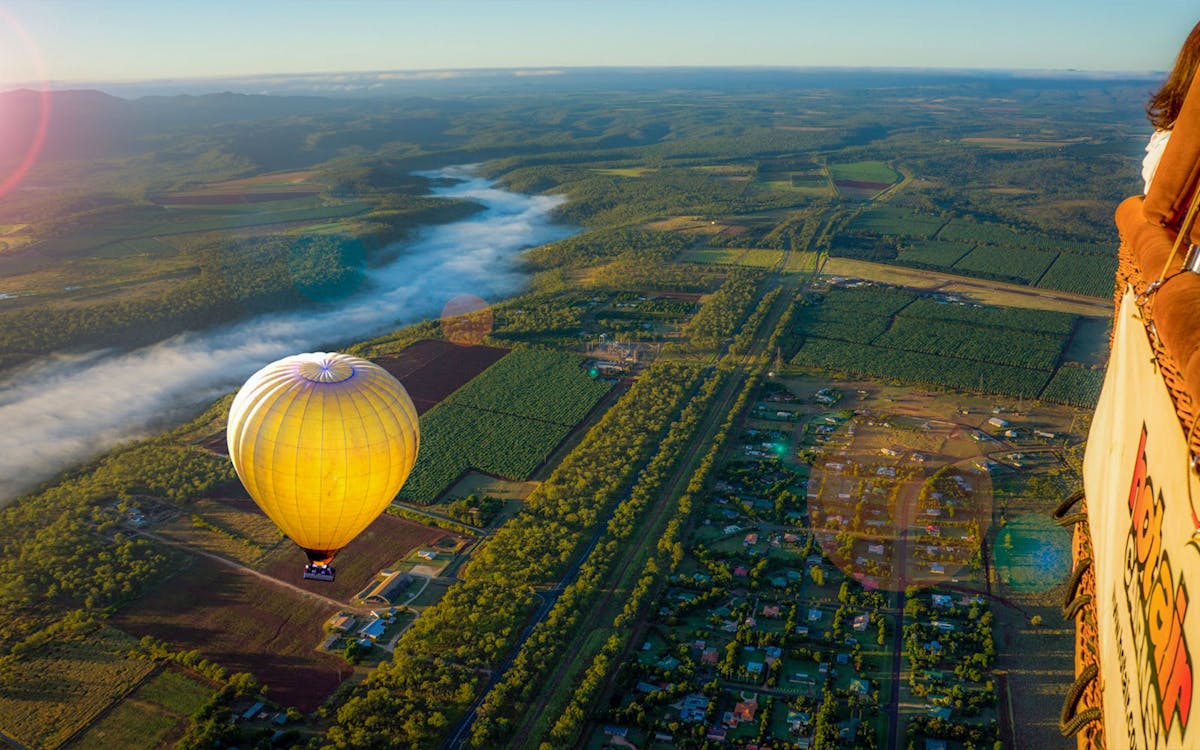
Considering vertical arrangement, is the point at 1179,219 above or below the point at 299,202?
above

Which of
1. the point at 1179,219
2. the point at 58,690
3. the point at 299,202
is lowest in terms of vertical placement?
the point at 58,690

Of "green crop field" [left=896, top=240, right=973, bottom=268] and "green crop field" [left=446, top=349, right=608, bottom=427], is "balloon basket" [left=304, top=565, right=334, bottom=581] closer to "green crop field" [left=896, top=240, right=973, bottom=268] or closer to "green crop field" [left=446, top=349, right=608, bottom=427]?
"green crop field" [left=446, top=349, right=608, bottom=427]

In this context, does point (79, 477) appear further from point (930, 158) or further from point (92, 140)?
point (92, 140)

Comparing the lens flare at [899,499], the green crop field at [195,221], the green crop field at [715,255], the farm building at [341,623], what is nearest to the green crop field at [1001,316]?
the green crop field at [715,255]

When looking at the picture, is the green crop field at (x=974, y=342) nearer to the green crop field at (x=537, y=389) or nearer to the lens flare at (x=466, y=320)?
the green crop field at (x=537, y=389)

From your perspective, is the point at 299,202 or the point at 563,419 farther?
the point at 299,202

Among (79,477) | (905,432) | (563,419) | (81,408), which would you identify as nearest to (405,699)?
(563,419)

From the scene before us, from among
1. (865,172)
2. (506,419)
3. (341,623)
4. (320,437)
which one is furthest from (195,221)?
(865,172)
